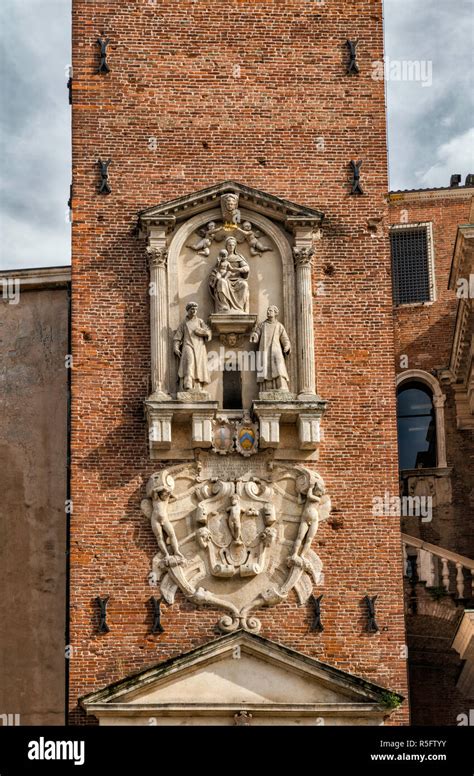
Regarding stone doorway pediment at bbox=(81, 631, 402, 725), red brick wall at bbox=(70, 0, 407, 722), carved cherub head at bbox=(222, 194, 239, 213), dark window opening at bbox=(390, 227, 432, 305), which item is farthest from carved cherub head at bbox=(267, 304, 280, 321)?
dark window opening at bbox=(390, 227, 432, 305)

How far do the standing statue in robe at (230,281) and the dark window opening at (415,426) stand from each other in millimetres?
8587

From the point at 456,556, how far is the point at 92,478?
7.03 meters

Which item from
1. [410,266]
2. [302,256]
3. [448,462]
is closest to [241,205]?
[302,256]

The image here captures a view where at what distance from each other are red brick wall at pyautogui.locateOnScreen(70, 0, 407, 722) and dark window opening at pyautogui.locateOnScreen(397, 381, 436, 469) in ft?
24.7

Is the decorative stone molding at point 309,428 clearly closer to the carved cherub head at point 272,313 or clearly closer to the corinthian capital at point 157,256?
the carved cherub head at point 272,313

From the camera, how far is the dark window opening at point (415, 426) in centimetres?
3562

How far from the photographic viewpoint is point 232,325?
2780 centimetres

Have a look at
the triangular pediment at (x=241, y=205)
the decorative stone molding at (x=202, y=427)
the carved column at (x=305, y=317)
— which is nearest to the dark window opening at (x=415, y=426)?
the carved column at (x=305, y=317)

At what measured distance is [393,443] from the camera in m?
28.0

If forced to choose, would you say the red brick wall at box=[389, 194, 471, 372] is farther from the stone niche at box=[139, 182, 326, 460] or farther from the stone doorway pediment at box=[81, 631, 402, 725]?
the stone doorway pediment at box=[81, 631, 402, 725]

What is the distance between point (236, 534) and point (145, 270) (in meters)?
4.53

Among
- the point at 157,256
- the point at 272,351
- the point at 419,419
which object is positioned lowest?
the point at 272,351

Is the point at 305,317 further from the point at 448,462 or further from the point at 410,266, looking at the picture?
the point at 410,266
